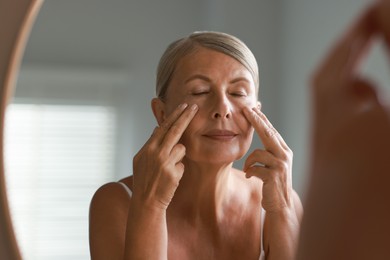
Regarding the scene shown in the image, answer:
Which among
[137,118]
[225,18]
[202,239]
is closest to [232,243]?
[202,239]

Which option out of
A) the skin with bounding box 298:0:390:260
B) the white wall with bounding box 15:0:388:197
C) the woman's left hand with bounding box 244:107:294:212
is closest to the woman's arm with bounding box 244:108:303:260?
the woman's left hand with bounding box 244:107:294:212

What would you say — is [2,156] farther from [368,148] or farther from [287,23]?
[287,23]

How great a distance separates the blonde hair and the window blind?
208 centimetres

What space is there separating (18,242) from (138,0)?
2315mm

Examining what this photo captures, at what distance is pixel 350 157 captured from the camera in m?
0.23

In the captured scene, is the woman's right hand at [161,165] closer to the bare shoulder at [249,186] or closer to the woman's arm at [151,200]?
the woman's arm at [151,200]

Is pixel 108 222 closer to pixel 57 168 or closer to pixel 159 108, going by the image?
pixel 159 108

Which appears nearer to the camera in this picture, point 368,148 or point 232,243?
point 368,148

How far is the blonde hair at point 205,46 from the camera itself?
61 cm

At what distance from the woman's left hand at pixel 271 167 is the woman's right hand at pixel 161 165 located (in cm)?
7

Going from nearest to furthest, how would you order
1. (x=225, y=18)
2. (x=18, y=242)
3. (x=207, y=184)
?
1. (x=18, y=242)
2. (x=207, y=184)
3. (x=225, y=18)

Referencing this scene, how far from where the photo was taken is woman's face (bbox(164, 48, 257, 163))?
582 mm

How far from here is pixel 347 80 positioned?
0.78ft

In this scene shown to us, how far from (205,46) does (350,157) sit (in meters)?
0.40
